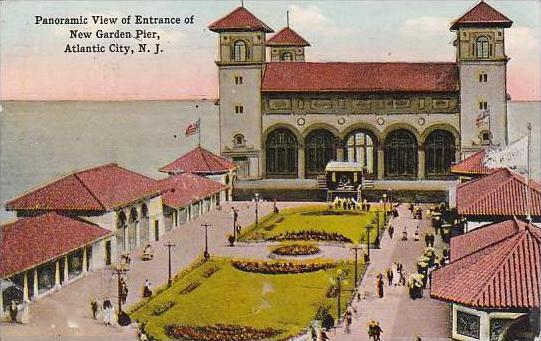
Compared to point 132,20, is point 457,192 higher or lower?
lower

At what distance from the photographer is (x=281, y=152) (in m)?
18.7

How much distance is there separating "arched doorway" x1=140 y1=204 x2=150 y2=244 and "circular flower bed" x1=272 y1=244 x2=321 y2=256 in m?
2.41

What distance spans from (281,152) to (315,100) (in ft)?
6.03

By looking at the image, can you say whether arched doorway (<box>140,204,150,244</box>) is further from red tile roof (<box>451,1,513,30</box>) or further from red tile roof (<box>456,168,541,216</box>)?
red tile roof (<box>451,1,513,30</box>)

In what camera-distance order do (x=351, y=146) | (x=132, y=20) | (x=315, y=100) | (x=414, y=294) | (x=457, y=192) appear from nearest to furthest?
(x=132, y=20), (x=414, y=294), (x=457, y=192), (x=351, y=146), (x=315, y=100)

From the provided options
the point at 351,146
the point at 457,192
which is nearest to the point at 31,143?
the point at 457,192

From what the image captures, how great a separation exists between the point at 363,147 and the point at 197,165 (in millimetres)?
3922

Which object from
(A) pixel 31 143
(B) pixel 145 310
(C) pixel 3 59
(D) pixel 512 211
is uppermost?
(C) pixel 3 59

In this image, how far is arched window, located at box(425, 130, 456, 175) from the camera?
15156mm

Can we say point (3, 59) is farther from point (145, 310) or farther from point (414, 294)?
point (414, 294)

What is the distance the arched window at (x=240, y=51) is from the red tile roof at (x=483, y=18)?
491 cm

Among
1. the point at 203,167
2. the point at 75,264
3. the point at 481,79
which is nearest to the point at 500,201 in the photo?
the point at 481,79

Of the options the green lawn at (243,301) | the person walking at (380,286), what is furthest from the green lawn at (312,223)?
the person walking at (380,286)

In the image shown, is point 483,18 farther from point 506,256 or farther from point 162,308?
point 162,308
